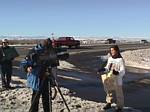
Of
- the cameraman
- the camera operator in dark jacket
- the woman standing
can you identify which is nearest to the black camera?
the cameraman

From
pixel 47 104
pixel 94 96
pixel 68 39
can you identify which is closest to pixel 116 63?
pixel 47 104

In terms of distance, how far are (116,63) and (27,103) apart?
10.2ft

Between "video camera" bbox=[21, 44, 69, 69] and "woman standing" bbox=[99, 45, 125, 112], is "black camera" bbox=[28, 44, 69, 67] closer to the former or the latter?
"video camera" bbox=[21, 44, 69, 69]

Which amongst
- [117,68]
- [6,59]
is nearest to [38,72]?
[117,68]

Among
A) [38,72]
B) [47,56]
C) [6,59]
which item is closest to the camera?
[47,56]

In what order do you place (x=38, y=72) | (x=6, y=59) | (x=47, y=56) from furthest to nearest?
(x=6, y=59), (x=38, y=72), (x=47, y=56)

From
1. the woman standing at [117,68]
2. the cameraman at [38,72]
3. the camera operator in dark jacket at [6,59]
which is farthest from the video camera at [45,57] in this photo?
the camera operator in dark jacket at [6,59]

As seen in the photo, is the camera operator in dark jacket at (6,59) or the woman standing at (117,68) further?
the camera operator in dark jacket at (6,59)

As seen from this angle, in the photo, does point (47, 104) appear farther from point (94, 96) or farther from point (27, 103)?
point (94, 96)

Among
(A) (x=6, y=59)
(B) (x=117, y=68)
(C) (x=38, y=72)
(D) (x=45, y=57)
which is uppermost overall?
(D) (x=45, y=57)

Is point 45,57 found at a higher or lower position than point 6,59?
higher

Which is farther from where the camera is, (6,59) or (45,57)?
(6,59)

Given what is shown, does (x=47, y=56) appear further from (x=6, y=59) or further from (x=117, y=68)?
(x=6, y=59)

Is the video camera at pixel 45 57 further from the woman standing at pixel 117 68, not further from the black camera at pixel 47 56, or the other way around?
the woman standing at pixel 117 68
